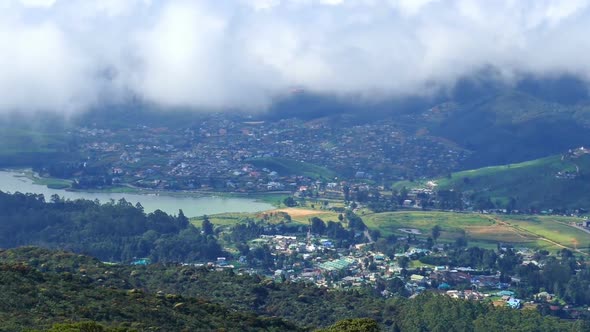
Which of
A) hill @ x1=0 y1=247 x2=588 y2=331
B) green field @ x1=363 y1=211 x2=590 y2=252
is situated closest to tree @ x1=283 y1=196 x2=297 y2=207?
green field @ x1=363 y1=211 x2=590 y2=252

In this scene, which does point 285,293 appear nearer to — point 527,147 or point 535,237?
point 535,237

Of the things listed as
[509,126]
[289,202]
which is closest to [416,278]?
[289,202]

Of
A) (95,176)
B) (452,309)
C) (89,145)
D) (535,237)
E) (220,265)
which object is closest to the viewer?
(452,309)

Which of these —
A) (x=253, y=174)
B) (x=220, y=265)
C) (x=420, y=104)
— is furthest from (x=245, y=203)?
(x=420, y=104)

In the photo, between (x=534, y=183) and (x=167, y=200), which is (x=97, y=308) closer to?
(x=167, y=200)

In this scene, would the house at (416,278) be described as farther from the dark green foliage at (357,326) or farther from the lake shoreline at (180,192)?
the dark green foliage at (357,326)
